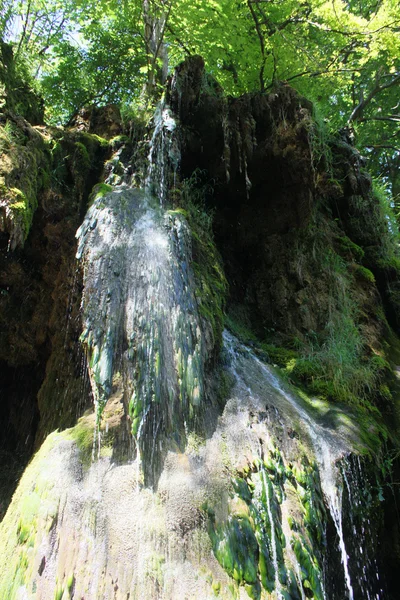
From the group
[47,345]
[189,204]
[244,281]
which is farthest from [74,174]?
[244,281]

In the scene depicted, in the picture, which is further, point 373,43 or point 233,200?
point 373,43

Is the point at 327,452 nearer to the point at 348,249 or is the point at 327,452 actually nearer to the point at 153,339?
the point at 153,339

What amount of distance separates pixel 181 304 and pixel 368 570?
121 inches

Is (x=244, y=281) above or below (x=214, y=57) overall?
below

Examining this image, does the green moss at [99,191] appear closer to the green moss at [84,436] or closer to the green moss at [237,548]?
the green moss at [84,436]

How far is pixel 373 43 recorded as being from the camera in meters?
7.20

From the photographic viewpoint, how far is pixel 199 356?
4125mm

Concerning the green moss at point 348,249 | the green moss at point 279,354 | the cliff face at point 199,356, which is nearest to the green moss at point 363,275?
the cliff face at point 199,356

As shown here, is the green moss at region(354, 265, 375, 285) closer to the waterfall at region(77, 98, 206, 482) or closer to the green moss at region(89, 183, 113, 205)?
the waterfall at region(77, 98, 206, 482)

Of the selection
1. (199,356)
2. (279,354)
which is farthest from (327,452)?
(279,354)

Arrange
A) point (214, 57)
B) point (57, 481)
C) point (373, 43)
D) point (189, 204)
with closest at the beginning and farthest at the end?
point (57, 481)
point (189, 204)
point (373, 43)
point (214, 57)

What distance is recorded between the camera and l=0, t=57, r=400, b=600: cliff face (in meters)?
3.15

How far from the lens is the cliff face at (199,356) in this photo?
3146 mm

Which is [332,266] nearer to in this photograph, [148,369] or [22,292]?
[148,369]
